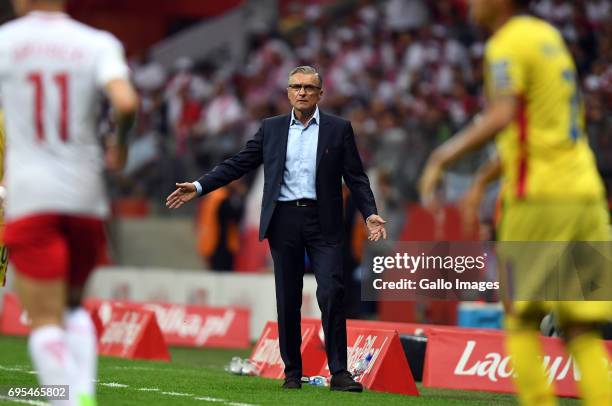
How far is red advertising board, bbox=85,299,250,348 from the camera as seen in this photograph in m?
16.2

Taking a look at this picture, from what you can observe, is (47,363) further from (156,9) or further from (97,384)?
(156,9)

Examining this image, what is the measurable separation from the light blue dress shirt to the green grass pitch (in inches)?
56.1

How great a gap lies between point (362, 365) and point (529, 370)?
15.1 feet

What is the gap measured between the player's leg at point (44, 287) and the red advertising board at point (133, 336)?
7.15m

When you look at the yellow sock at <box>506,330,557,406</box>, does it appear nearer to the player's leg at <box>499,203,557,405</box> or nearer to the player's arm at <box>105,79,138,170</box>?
the player's leg at <box>499,203,557,405</box>

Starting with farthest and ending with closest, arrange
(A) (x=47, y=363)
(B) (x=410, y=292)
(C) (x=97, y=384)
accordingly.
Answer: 1. (B) (x=410, y=292)
2. (C) (x=97, y=384)
3. (A) (x=47, y=363)

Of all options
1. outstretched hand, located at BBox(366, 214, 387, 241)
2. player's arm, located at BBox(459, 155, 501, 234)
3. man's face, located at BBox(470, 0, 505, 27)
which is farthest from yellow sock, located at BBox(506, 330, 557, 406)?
outstretched hand, located at BBox(366, 214, 387, 241)

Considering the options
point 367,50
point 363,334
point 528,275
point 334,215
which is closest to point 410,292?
point 363,334

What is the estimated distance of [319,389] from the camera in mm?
10016

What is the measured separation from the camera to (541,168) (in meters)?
5.93

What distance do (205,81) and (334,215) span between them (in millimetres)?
18587

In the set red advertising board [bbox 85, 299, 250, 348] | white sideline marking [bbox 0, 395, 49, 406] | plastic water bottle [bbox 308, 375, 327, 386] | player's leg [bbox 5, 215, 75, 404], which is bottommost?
red advertising board [bbox 85, 299, 250, 348]

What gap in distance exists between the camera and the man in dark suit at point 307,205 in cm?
992

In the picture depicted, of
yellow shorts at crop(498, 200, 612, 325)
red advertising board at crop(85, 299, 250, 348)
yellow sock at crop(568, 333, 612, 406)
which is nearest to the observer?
yellow sock at crop(568, 333, 612, 406)
